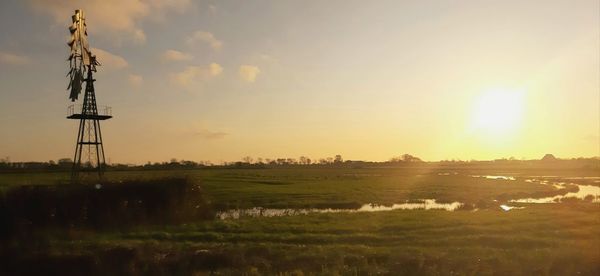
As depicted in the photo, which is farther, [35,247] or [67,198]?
[67,198]

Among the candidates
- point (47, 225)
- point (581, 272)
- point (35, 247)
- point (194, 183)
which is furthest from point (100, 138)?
point (581, 272)

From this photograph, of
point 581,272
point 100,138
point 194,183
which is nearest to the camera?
point 581,272

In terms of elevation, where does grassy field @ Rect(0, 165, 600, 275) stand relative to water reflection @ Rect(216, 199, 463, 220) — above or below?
above

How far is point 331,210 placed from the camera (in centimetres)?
4347

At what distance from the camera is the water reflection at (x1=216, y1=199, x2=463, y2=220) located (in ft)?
126

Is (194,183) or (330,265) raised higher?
(194,183)

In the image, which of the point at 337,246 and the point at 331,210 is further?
the point at 331,210

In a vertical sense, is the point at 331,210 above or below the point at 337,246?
below

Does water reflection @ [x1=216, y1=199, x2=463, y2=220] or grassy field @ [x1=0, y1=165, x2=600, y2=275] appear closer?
grassy field @ [x1=0, y1=165, x2=600, y2=275]

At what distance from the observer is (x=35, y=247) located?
1922 cm

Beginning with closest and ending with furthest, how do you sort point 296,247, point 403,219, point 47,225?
point 296,247, point 47,225, point 403,219

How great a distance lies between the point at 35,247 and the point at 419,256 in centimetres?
1516

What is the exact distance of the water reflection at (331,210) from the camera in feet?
126

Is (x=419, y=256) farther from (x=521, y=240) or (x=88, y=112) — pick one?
(x=88, y=112)
